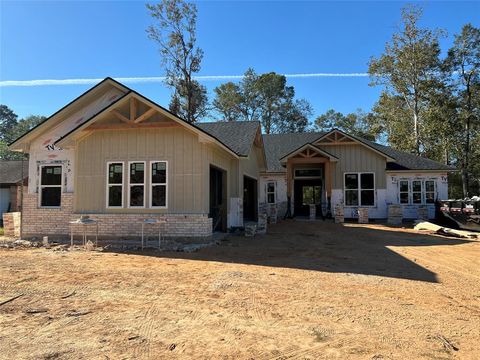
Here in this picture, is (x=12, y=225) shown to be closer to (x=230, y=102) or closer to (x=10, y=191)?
(x=10, y=191)

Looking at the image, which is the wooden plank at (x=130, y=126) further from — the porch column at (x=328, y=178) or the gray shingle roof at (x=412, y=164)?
the gray shingle roof at (x=412, y=164)

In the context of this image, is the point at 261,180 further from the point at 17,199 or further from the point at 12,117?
the point at 12,117

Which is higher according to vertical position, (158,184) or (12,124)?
(12,124)

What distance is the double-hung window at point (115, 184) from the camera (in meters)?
13.2

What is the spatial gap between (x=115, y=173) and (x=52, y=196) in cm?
304

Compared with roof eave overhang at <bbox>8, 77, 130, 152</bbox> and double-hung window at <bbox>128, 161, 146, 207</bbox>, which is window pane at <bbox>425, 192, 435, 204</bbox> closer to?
double-hung window at <bbox>128, 161, 146, 207</bbox>

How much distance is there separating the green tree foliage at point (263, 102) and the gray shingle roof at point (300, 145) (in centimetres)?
2246

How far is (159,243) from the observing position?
1202cm

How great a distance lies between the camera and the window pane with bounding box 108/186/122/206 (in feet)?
43.3

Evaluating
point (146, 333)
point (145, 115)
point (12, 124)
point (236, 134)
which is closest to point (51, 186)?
→ point (145, 115)

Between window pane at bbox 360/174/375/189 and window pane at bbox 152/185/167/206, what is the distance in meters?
Answer: 14.1

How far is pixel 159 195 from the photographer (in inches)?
510

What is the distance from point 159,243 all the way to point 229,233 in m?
4.46

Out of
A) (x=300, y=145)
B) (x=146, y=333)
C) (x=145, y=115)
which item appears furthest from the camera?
(x=300, y=145)
